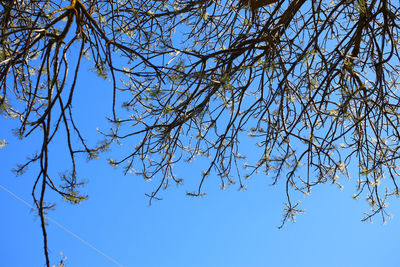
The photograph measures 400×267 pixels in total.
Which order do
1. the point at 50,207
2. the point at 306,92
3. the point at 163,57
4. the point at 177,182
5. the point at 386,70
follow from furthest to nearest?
the point at 386,70 → the point at 177,182 → the point at 306,92 → the point at 163,57 → the point at 50,207

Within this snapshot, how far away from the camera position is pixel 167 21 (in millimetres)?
3486

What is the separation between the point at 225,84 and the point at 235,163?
1.24m

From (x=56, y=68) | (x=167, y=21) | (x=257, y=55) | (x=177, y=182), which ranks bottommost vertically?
(x=56, y=68)

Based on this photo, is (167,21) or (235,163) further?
(167,21)

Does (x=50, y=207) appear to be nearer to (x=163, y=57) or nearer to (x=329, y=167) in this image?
(x=163, y=57)

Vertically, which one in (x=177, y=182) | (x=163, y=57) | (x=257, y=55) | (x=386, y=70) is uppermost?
(x=386, y=70)

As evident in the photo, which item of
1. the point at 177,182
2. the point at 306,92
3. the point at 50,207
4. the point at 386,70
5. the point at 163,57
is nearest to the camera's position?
the point at 50,207

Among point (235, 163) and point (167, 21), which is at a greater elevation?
point (167, 21)

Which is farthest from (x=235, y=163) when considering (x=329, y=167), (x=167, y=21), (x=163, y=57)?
(x=167, y=21)

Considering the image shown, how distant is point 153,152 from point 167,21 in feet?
4.47

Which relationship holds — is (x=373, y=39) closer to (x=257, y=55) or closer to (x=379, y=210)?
(x=257, y=55)

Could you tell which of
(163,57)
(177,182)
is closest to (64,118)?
(163,57)

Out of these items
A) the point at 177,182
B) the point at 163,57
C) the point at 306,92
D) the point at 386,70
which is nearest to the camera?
the point at 163,57

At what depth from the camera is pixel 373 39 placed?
2.59m
